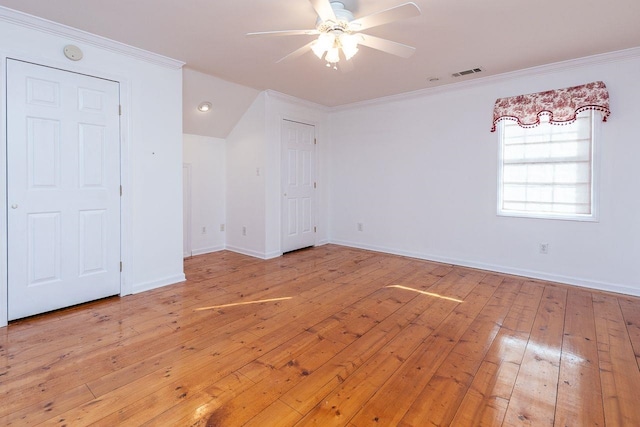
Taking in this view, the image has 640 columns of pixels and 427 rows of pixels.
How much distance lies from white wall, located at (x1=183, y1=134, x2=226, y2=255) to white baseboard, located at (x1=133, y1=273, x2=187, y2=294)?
51.7 inches

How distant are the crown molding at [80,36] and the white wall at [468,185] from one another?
3.04 metres

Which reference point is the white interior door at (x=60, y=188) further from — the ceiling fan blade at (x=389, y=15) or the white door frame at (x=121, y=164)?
the ceiling fan blade at (x=389, y=15)

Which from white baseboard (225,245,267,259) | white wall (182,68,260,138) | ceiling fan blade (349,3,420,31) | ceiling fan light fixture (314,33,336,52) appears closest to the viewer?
ceiling fan blade (349,3,420,31)

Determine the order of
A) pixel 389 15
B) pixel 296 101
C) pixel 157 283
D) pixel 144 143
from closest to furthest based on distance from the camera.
A: pixel 389 15
pixel 144 143
pixel 157 283
pixel 296 101

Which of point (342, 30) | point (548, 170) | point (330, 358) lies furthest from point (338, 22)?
point (548, 170)

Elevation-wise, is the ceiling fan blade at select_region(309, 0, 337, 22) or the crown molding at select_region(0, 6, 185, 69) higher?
the crown molding at select_region(0, 6, 185, 69)

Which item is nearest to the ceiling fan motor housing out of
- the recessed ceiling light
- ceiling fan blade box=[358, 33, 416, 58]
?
ceiling fan blade box=[358, 33, 416, 58]

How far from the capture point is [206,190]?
5.06m

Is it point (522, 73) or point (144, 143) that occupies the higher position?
point (522, 73)

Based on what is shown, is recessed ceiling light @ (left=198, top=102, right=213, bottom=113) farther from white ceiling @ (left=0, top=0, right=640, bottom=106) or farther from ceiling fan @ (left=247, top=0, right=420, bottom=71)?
ceiling fan @ (left=247, top=0, right=420, bottom=71)

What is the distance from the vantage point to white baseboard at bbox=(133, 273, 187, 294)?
10.8 feet

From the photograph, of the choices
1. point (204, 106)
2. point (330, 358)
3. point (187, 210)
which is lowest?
point (330, 358)

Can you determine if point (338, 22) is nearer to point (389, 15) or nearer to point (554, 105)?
point (389, 15)

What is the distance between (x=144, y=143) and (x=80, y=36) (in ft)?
3.28
